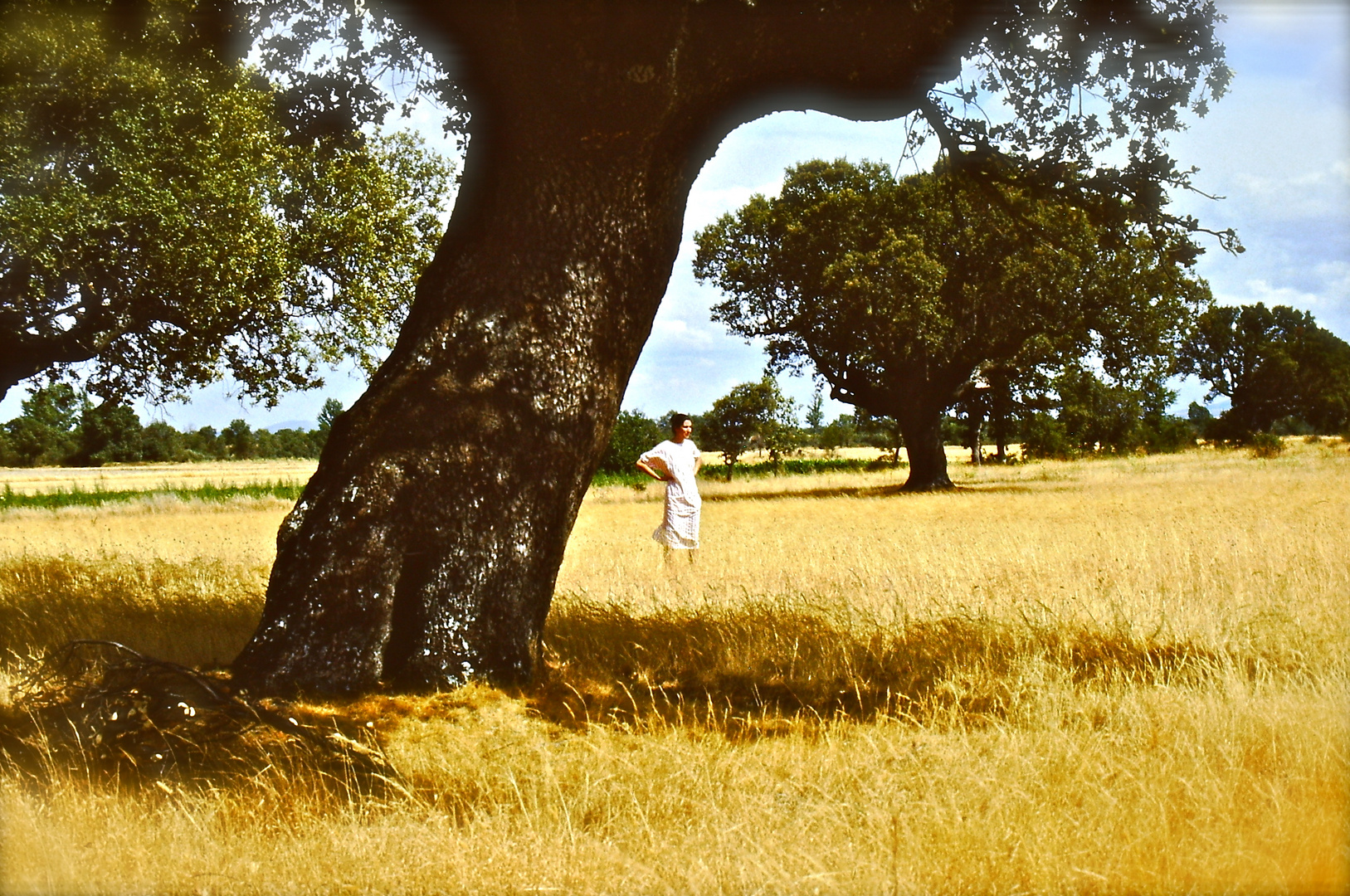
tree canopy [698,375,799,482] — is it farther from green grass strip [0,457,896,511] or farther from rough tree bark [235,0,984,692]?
rough tree bark [235,0,984,692]

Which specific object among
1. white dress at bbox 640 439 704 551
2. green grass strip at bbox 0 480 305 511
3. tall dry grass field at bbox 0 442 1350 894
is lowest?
tall dry grass field at bbox 0 442 1350 894

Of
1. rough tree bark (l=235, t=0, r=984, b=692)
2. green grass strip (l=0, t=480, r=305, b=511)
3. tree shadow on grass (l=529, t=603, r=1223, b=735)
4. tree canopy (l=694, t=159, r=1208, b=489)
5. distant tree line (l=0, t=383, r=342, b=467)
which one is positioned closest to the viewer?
rough tree bark (l=235, t=0, r=984, b=692)

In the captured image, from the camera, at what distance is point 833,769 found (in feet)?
14.8

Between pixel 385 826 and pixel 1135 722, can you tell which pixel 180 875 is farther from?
pixel 1135 722

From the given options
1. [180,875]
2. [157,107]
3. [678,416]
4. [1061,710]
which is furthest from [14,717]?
[157,107]

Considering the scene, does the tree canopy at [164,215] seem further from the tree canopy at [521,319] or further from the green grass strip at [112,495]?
the green grass strip at [112,495]

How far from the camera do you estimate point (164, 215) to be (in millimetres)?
13375

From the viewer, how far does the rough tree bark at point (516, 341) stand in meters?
5.54

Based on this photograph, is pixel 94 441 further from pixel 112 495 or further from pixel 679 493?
pixel 679 493

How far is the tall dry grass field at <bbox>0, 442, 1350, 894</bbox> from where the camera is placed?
3.51 meters

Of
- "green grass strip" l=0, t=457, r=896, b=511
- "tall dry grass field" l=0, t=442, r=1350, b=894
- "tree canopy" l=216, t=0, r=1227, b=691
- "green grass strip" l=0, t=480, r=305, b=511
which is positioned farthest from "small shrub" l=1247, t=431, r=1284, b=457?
"tree canopy" l=216, t=0, r=1227, b=691

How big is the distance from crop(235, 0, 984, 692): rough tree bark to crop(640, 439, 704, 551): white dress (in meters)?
5.02

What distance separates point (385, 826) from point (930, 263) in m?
25.9

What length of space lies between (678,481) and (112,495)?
3066 centimetres
